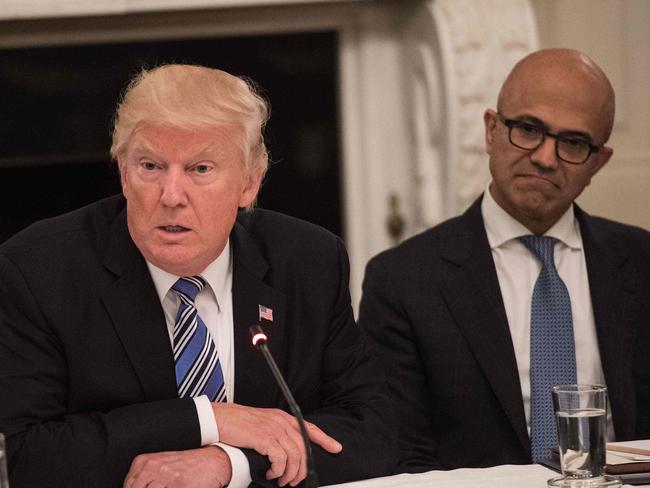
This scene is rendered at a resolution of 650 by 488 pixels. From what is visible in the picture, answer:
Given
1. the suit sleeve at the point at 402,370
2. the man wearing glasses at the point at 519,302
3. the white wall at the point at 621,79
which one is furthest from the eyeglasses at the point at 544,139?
the white wall at the point at 621,79

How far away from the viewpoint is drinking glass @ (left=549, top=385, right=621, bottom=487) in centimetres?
179

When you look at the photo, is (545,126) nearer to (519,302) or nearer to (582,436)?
(519,302)

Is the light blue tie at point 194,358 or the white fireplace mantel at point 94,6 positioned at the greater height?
the white fireplace mantel at point 94,6

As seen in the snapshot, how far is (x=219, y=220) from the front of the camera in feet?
6.80

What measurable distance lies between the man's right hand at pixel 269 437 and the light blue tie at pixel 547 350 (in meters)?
0.77

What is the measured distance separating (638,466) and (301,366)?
68 cm

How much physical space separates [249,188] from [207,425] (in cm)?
49

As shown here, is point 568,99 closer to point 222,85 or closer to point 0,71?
point 222,85

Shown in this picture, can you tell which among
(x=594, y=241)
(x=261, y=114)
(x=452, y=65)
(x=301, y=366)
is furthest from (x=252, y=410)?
(x=452, y=65)

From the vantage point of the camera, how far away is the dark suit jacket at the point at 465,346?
2654 mm

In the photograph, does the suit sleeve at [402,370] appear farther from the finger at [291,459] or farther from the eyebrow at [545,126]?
the finger at [291,459]

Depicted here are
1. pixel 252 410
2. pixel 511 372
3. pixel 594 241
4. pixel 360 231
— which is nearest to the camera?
pixel 252 410

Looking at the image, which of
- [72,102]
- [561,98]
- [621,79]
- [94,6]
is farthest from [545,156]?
[72,102]

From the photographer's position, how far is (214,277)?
→ 2.17m
